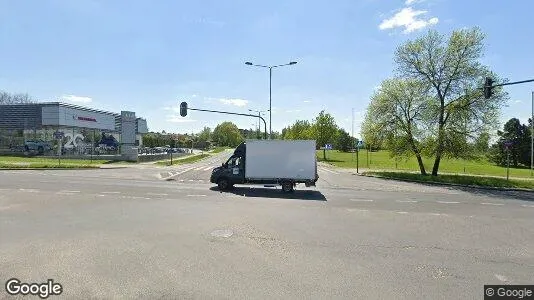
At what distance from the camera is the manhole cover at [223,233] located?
10077mm

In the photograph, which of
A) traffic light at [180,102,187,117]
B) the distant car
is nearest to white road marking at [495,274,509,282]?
traffic light at [180,102,187,117]

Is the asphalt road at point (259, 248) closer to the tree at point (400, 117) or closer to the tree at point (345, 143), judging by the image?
the tree at point (400, 117)

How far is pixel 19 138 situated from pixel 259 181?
53.0m

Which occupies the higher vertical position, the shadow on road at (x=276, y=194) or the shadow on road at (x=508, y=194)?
the shadow on road at (x=276, y=194)

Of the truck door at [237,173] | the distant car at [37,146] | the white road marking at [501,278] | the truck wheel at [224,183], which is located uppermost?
the distant car at [37,146]

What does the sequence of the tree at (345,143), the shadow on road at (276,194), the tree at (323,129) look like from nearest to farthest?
1. the shadow on road at (276,194)
2. the tree at (323,129)
3. the tree at (345,143)

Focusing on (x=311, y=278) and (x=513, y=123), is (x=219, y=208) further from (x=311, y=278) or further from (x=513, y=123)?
(x=513, y=123)

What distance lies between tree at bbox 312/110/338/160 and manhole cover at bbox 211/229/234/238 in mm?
65398

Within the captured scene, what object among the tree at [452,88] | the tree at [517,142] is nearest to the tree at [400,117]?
A: the tree at [452,88]

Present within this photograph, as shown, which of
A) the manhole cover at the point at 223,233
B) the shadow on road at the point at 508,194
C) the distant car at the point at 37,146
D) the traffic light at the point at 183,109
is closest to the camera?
the manhole cover at the point at 223,233

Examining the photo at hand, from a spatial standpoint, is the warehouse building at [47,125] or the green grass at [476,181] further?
the warehouse building at [47,125]

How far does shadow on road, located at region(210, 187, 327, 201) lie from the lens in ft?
61.4

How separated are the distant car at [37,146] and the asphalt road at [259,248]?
46330mm

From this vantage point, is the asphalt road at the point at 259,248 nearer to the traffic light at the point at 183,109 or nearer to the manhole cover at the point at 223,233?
the manhole cover at the point at 223,233
